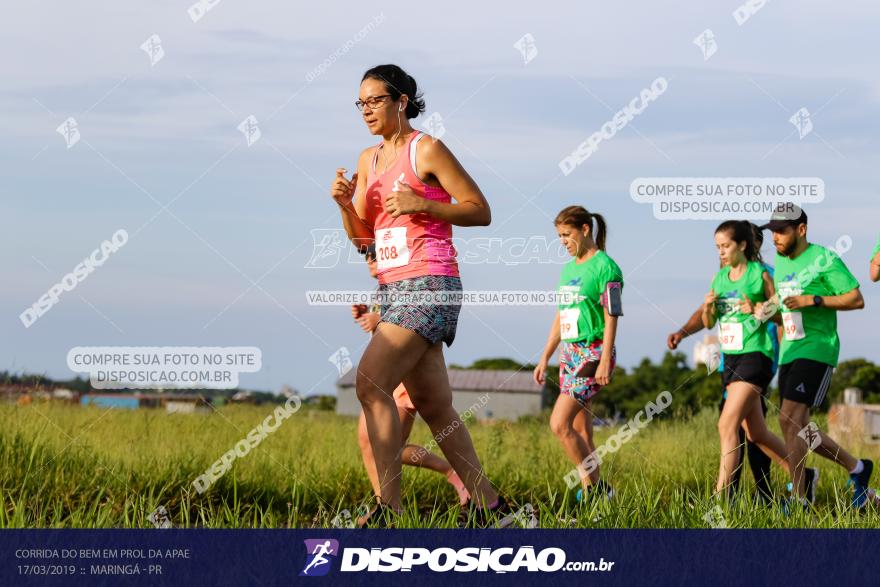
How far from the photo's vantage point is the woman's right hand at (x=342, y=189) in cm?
534

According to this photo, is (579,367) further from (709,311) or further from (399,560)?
(399,560)

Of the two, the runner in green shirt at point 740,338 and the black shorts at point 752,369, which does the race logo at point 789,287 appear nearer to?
the runner in green shirt at point 740,338

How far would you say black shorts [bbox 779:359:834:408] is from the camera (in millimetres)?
7070

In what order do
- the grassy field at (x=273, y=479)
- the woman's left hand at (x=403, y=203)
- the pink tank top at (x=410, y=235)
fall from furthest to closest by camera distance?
the grassy field at (x=273, y=479), the pink tank top at (x=410, y=235), the woman's left hand at (x=403, y=203)

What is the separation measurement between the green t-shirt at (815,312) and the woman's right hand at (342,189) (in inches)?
120

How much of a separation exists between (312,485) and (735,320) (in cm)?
282

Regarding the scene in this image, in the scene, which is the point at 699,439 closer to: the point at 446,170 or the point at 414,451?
the point at 414,451

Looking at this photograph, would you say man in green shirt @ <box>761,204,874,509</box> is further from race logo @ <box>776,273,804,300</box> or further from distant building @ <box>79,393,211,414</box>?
distant building @ <box>79,393,211,414</box>

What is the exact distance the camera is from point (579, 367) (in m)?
7.12

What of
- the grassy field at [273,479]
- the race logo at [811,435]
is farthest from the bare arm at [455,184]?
the race logo at [811,435]

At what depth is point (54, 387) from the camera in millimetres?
7469

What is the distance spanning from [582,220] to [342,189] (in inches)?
92.7

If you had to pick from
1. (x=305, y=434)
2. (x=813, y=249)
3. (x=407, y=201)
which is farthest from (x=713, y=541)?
(x=305, y=434)

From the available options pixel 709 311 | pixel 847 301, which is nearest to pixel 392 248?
pixel 709 311
